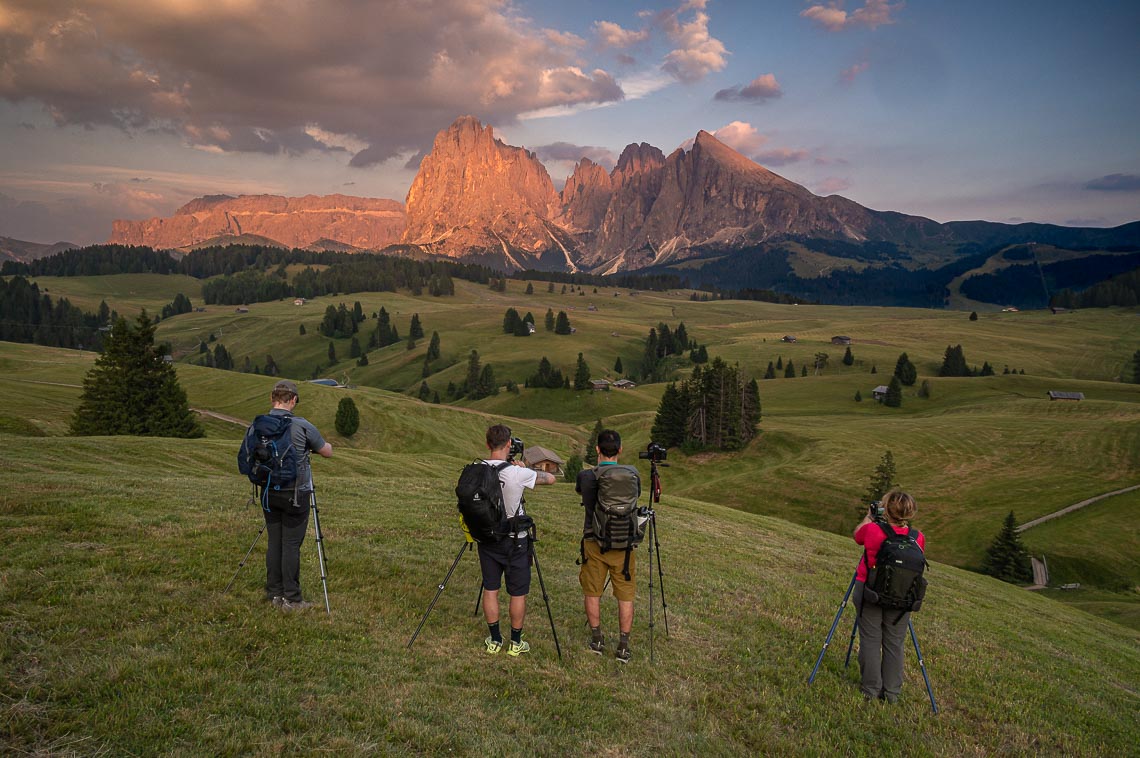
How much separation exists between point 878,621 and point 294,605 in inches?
433

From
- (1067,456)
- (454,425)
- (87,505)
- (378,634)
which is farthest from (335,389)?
(1067,456)

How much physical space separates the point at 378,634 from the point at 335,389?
10474 cm

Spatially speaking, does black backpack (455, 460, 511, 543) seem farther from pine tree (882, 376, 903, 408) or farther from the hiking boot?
pine tree (882, 376, 903, 408)

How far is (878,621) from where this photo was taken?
410 inches

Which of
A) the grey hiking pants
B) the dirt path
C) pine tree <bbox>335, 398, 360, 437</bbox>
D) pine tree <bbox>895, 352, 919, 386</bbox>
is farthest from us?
pine tree <bbox>895, 352, 919, 386</bbox>

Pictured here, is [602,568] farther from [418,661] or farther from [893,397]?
[893,397]

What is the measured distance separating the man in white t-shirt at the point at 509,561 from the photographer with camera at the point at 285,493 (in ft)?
11.3

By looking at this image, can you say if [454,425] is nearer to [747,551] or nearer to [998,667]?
[747,551]

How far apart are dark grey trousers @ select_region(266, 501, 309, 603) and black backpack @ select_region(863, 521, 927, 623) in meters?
10.6

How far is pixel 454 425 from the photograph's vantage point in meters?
107

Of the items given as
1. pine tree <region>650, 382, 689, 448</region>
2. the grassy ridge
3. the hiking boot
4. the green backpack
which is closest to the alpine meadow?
the grassy ridge

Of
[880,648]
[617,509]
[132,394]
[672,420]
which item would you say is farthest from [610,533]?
[672,420]

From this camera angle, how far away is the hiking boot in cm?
1057

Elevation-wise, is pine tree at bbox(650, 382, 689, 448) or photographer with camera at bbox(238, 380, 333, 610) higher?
photographer with camera at bbox(238, 380, 333, 610)
